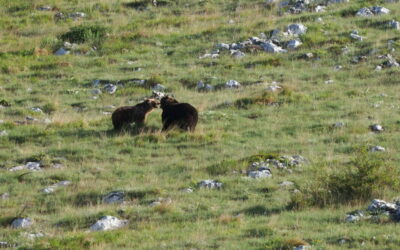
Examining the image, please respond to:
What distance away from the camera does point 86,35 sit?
1491 inches

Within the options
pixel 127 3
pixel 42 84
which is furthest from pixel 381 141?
pixel 127 3

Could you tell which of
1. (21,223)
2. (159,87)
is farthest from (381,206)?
(159,87)

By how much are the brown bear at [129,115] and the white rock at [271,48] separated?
979 centimetres

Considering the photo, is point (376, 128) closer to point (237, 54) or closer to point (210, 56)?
point (237, 54)

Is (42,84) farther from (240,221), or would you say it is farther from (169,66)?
(240,221)

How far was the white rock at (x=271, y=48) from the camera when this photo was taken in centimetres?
3452

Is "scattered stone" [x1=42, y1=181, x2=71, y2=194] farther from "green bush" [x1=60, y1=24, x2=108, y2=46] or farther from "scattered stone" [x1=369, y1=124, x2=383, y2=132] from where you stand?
"green bush" [x1=60, y1=24, x2=108, y2=46]

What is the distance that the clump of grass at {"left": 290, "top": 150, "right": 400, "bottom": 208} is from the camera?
1772 cm

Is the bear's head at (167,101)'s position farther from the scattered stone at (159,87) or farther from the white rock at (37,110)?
the white rock at (37,110)

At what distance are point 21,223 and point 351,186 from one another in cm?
669

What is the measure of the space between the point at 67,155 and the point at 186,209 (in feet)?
21.1

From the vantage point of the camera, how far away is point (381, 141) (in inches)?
901

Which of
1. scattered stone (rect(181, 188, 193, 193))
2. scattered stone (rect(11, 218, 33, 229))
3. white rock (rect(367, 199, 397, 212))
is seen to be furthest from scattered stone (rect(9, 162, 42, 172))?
white rock (rect(367, 199, 397, 212))

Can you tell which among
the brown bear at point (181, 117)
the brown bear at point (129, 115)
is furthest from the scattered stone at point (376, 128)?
the brown bear at point (129, 115)
